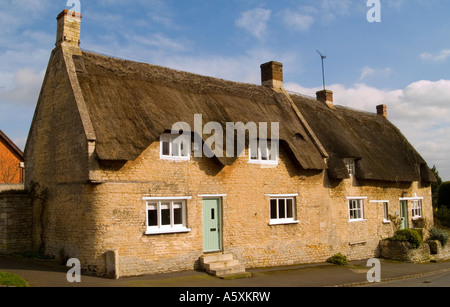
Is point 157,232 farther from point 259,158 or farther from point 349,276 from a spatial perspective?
point 349,276

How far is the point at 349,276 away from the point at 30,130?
14219 millimetres

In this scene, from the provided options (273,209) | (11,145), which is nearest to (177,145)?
(273,209)

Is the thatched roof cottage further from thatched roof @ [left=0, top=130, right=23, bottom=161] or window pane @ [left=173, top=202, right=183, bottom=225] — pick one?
thatched roof @ [left=0, top=130, right=23, bottom=161]

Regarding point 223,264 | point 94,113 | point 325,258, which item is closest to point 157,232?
point 223,264

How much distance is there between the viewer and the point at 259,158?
56.6 feet

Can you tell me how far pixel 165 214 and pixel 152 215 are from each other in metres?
0.51

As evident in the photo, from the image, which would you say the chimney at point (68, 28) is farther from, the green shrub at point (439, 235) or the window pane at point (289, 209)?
the green shrub at point (439, 235)

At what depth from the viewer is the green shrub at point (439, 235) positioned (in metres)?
24.5

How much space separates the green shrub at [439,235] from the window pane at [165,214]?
58.1 ft

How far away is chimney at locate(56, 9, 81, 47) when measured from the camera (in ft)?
52.2

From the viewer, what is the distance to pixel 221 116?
1678 centimetres

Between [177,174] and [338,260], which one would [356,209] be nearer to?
[338,260]

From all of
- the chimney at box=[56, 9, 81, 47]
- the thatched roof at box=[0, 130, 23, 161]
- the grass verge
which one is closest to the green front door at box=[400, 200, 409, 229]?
the chimney at box=[56, 9, 81, 47]
